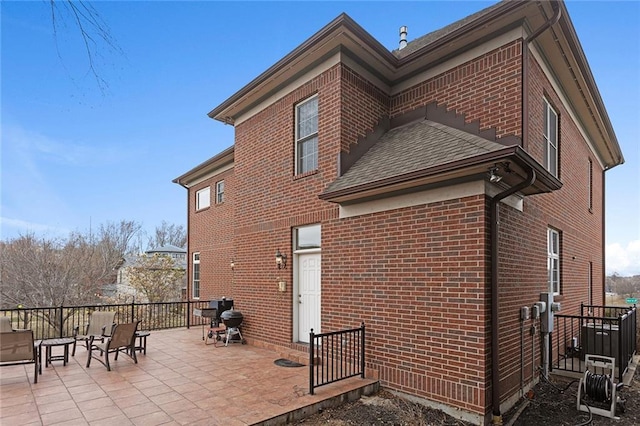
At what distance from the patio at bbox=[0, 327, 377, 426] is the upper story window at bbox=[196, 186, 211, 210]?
27.6ft

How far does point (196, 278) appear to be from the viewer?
16.1 metres

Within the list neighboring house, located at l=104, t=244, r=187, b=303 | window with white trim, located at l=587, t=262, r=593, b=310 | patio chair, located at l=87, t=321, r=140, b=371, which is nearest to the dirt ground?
patio chair, located at l=87, t=321, r=140, b=371

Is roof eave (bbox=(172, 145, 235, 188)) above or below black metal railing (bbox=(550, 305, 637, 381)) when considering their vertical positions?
above

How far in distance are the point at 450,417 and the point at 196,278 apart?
1316cm

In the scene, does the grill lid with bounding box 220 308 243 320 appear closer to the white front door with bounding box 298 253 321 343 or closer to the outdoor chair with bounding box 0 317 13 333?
the white front door with bounding box 298 253 321 343

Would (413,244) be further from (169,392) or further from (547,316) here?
(169,392)

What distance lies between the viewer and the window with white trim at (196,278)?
1584 cm

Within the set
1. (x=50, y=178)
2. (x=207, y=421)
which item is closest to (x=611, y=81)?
(x=207, y=421)

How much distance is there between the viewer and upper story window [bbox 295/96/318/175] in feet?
26.0

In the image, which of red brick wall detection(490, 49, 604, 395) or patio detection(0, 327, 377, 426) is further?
red brick wall detection(490, 49, 604, 395)

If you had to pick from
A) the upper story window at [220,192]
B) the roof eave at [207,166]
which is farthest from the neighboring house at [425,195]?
the upper story window at [220,192]

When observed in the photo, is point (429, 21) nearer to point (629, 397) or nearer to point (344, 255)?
point (344, 255)

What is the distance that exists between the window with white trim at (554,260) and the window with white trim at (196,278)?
12.8 metres

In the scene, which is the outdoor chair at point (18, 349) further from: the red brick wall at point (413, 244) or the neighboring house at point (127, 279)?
the neighboring house at point (127, 279)
